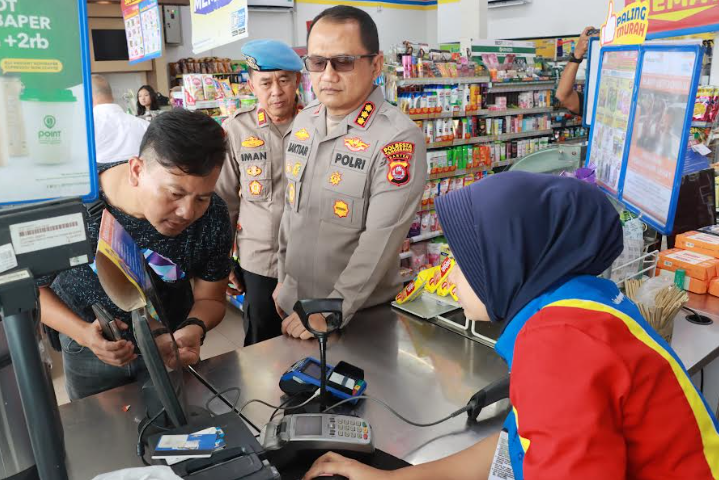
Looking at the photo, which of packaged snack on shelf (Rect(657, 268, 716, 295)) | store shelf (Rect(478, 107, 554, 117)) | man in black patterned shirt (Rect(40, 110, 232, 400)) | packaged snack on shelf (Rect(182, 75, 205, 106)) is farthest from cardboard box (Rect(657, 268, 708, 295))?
packaged snack on shelf (Rect(182, 75, 205, 106))

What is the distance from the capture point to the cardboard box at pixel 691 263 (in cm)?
208

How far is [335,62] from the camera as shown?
2.01 m

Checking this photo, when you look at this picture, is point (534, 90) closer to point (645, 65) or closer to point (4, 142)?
point (645, 65)

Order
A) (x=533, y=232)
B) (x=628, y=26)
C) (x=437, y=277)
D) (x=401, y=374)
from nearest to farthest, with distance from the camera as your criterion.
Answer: (x=533, y=232), (x=401, y=374), (x=628, y=26), (x=437, y=277)

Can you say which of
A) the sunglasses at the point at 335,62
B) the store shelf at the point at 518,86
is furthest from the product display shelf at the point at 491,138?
the sunglasses at the point at 335,62

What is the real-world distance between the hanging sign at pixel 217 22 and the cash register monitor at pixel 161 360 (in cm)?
163

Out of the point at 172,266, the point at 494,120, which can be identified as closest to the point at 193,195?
the point at 172,266

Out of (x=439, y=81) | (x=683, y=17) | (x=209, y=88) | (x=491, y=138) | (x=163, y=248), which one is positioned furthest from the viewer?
(x=209, y=88)

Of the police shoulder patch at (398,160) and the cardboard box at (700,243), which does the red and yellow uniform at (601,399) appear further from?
the cardboard box at (700,243)

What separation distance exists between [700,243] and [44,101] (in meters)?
2.36

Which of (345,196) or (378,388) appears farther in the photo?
(345,196)

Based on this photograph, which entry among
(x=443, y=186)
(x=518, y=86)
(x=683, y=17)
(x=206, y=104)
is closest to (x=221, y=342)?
(x=443, y=186)

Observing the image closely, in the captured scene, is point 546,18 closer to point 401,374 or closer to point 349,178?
point 349,178

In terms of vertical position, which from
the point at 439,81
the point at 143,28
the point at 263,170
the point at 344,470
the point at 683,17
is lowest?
the point at 344,470
